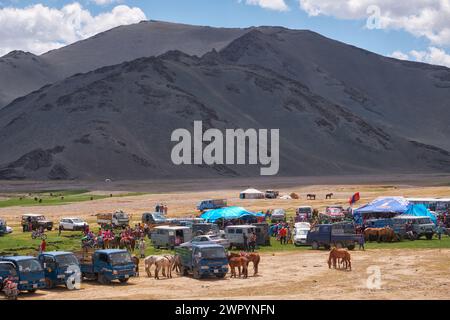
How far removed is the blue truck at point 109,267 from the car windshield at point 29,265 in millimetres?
2906

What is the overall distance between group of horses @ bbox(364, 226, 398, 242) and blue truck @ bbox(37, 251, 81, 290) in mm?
20841

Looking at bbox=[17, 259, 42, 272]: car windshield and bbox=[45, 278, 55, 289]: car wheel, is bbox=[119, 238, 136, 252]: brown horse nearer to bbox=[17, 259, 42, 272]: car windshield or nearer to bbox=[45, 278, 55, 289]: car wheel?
bbox=[45, 278, 55, 289]: car wheel

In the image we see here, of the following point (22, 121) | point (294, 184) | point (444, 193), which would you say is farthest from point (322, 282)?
point (22, 121)

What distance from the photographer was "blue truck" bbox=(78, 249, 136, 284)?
30.0 meters

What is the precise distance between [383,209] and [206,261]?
2121cm

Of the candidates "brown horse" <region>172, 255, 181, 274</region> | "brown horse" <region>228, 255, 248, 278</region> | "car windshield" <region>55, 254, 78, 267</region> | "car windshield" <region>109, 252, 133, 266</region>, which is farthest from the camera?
"brown horse" <region>172, 255, 181, 274</region>

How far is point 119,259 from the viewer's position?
99.9 ft

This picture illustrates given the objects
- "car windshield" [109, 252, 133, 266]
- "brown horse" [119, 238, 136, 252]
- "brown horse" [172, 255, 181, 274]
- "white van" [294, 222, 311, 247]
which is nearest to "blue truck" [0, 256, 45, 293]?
"car windshield" [109, 252, 133, 266]

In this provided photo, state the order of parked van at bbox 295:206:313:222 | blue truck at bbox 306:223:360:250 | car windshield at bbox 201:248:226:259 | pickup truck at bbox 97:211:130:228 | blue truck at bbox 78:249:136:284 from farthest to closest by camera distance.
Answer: pickup truck at bbox 97:211:130:228, parked van at bbox 295:206:313:222, blue truck at bbox 306:223:360:250, car windshield at bbox 201:248:226:259, blue truck at bbox 78:249:136:284

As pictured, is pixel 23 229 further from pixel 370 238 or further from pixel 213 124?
pixel 213 124

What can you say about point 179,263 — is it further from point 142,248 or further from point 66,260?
point 142,248

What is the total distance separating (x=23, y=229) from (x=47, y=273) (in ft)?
91.9

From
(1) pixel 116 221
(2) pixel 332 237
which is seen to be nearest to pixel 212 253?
(2) pixel 332 237

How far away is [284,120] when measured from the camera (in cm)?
19975
